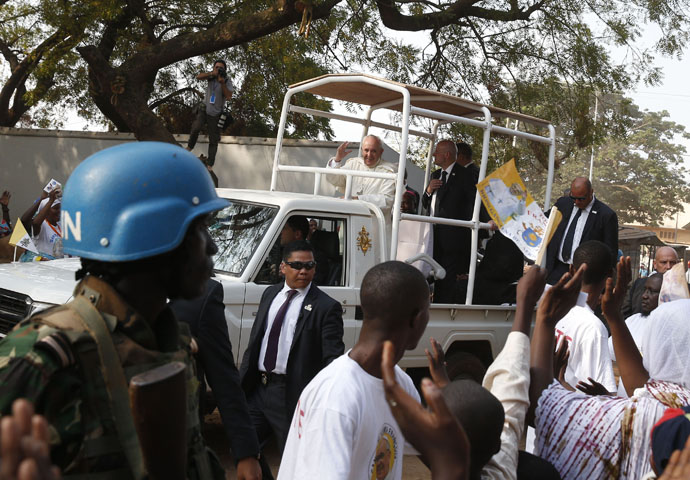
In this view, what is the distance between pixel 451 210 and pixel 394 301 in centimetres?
492

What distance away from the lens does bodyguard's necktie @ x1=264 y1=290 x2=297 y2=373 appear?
4609 mm

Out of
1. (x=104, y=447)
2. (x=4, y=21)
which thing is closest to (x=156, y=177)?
(x=104, y=447)

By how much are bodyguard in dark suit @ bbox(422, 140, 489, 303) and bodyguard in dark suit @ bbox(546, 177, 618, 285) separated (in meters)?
0.82

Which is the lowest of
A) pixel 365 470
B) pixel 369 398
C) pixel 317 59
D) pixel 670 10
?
pixel 365 470

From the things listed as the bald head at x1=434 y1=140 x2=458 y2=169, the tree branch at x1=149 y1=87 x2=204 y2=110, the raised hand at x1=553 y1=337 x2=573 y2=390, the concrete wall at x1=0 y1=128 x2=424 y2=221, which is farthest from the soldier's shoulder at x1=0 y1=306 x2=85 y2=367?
the tree branch at x1=149 y1=87 x2=204 y2=110

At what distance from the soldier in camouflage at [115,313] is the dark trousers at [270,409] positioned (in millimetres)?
2874

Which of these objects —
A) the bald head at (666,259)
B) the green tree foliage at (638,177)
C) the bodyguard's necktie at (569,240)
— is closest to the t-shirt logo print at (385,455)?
the bodyguard's necktie at (569,240)

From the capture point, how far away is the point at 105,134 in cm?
1410

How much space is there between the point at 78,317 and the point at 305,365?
3.30 m

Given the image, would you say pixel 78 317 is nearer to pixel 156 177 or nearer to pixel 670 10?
pixel 156 177

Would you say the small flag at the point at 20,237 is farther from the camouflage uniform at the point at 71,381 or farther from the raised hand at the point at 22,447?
the raised hand at the point at 22,447

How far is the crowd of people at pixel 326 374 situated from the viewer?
1.32 m

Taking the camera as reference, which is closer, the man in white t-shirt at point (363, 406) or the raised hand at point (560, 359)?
the man in white t-shirt at point (363, 406)

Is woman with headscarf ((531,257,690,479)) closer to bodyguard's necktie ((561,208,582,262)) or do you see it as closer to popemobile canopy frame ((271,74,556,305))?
popemobile canopy frame ((271,74,556,305))
